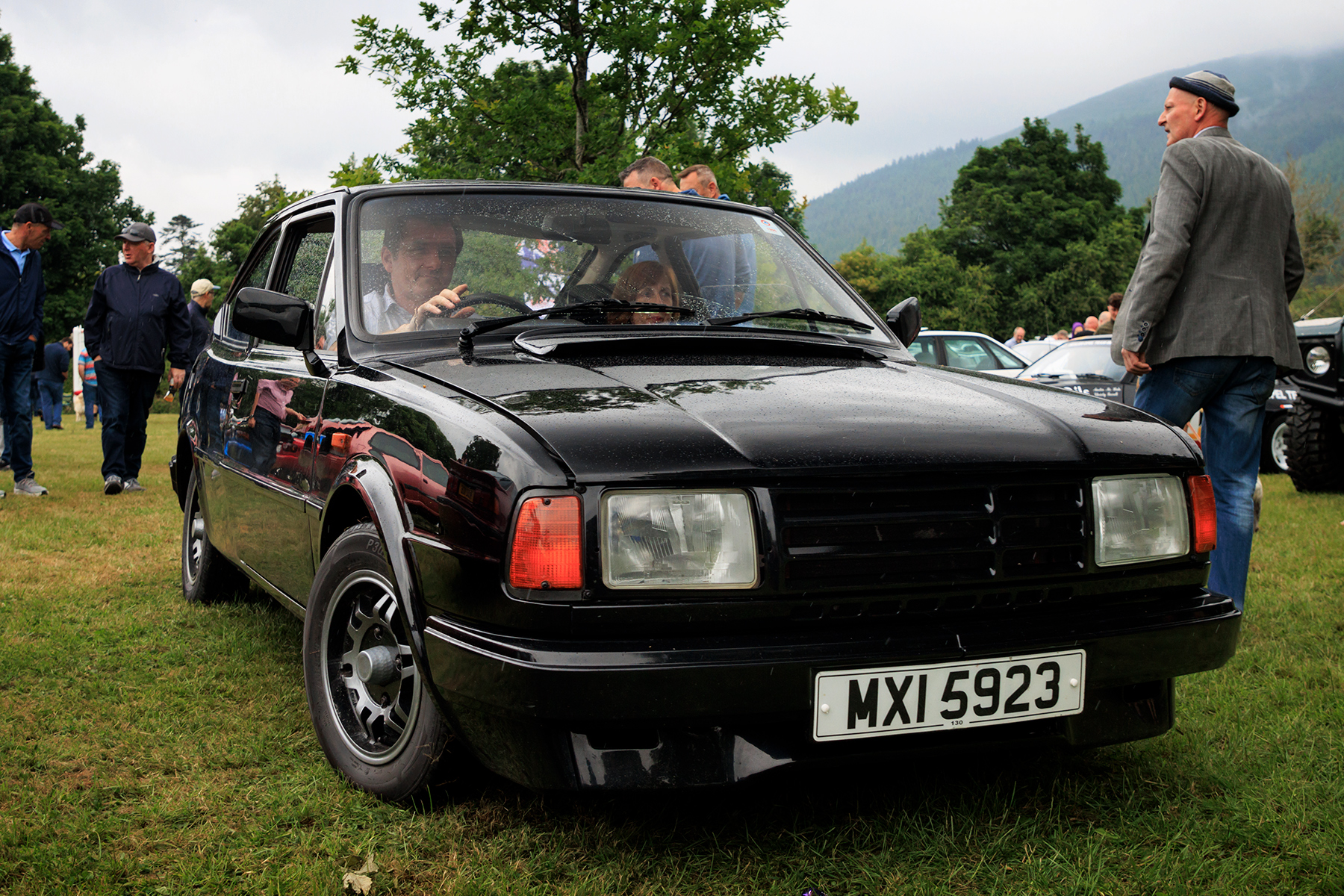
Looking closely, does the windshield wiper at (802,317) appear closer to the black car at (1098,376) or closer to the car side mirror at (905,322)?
the car side mirror at (905,322)

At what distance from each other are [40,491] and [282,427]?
6591 mm

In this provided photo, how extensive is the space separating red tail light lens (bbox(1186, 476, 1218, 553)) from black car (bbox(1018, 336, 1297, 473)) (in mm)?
8122

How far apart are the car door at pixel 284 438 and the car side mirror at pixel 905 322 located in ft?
5.86

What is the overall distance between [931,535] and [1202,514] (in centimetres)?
80

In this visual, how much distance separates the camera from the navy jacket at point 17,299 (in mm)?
8398

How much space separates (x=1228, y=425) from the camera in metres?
4.02

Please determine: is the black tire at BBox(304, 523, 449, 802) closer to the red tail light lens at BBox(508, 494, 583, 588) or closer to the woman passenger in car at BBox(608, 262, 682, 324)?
the red tail light lens at BBox(508, 494, 583, 588)

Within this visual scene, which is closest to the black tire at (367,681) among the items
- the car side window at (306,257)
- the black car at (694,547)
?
the black car at (694,547)

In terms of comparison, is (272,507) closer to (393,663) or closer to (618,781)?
(393,663)

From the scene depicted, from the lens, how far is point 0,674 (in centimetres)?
381

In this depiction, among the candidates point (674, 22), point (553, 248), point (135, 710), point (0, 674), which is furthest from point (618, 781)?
point (674, 22)

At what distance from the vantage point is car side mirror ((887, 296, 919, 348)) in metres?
3.67

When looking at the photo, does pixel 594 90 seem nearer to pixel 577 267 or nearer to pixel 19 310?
pixel 19 310

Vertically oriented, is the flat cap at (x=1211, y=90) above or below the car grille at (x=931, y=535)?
above
